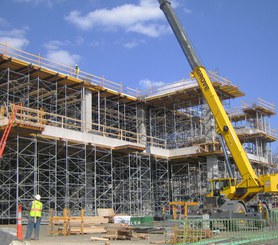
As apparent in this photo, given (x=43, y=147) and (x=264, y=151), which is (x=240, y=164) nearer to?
(x=43, y=147)

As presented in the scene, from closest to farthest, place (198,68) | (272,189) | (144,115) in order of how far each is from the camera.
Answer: (272,189) → (198,68) → (144,115)

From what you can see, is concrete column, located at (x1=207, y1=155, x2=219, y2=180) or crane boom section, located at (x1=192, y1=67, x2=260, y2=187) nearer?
crane boom section, located at (x1=192, y1=67, x2=260, y2=187)

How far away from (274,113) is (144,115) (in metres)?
14.3

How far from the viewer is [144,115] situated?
3962cm

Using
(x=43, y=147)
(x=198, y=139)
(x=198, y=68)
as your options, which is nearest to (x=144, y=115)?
(x=198, y=139)

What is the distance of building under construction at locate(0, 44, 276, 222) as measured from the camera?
27766 mm

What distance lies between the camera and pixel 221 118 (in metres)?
22.8

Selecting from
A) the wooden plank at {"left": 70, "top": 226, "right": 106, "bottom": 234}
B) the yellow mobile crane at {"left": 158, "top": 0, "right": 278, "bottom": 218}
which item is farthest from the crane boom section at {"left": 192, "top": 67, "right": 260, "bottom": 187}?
the wooden plank at {"left": 70, "top": 226, "right": 106, "bottom": 234}

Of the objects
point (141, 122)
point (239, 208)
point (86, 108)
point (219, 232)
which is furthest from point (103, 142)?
point (219, 232)

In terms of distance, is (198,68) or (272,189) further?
(198,68)

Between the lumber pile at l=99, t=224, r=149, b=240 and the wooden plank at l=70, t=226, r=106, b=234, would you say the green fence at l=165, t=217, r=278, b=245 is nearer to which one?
the lumber pile at l=99, t=224, r=149, b=240

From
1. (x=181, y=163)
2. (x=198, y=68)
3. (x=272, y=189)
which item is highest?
(x=198, y=68)

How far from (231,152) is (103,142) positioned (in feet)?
37.1

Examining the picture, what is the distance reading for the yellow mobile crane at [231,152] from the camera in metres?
20.7
